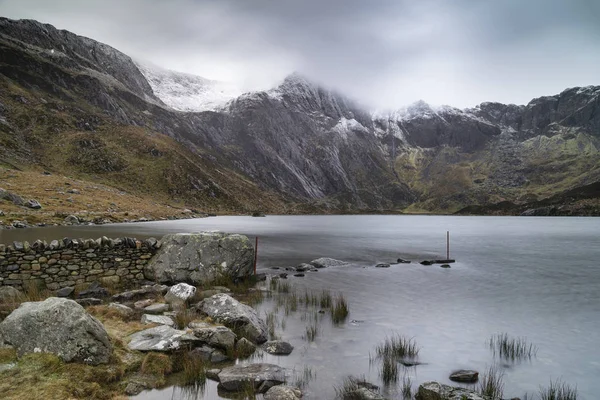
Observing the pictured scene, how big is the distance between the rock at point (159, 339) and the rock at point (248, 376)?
68.3 inches

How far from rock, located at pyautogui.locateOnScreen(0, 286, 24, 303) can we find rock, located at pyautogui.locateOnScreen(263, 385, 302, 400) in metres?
11.4

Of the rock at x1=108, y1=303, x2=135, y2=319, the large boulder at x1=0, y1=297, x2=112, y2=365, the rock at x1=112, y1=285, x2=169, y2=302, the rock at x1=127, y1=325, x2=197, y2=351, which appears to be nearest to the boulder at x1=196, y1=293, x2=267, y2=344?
the rock at x1=127, y1=325, x2=197, y2=351

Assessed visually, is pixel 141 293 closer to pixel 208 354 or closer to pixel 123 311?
pixel 123 311

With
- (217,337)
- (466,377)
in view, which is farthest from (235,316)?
(466,377)

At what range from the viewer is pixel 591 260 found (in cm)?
3703

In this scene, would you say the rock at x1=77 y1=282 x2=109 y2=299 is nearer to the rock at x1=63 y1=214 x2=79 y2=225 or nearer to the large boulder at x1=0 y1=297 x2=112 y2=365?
the large boulder at x1=0 y1=297 x2=112 y2=365

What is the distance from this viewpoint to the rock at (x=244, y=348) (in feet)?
34.0

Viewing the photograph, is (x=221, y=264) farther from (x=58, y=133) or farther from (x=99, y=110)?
(x=99, y=110)

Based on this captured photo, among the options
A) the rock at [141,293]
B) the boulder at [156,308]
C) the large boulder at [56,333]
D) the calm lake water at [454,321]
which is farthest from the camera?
the rock at [141,293]

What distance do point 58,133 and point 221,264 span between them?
163191mm

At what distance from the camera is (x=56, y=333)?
8312 millimetres

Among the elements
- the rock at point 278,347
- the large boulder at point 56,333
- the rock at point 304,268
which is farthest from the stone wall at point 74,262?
the rock at point 304,268

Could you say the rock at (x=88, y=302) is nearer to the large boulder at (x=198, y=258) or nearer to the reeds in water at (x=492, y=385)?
the large boulder at (x=198, y=258)

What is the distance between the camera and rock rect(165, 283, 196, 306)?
49.4 feet
